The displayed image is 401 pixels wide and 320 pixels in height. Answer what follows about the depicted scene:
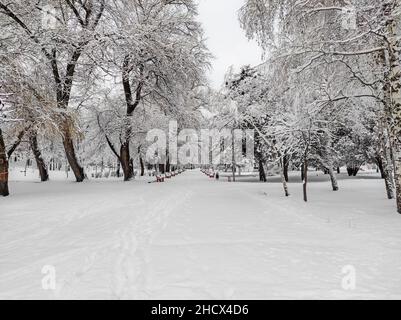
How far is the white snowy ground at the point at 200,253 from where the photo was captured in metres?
4.30

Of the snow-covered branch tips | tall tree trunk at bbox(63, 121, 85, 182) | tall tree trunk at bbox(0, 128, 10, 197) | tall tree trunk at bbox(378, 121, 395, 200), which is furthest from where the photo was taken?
the snow-covered branch tips

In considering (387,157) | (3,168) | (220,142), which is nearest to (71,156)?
(3,168)

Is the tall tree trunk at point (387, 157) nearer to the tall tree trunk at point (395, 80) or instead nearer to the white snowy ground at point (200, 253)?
the white snowy ground at point (200, 253)

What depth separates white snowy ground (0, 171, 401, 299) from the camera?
430 cm

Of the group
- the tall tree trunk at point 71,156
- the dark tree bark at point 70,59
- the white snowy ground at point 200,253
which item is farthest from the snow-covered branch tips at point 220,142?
the white snowy ground at point 200,253

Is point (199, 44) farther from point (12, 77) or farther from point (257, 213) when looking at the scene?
point (257, 213)

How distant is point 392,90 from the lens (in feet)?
30.6

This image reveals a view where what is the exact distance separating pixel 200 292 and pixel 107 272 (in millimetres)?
1485

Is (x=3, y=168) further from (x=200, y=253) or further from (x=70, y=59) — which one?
(x=200, y=253)

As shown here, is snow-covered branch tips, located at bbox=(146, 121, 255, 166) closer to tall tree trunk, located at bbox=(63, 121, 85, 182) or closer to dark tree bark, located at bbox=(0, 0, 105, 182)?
tall tree trunk, located at bbox=(63, 121, 85, 182)

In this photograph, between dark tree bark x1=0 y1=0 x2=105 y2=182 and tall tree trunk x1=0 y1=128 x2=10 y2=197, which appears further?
dark tree bark x1=0 y1=0 x2=105 y2=182

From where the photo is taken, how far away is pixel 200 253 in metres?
5.90

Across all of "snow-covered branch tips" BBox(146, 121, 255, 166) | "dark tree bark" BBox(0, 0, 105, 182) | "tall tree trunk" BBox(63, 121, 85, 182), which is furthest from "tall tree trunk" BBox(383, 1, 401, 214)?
"tall tree trunk" BBox(63, 121, 85, 182)
